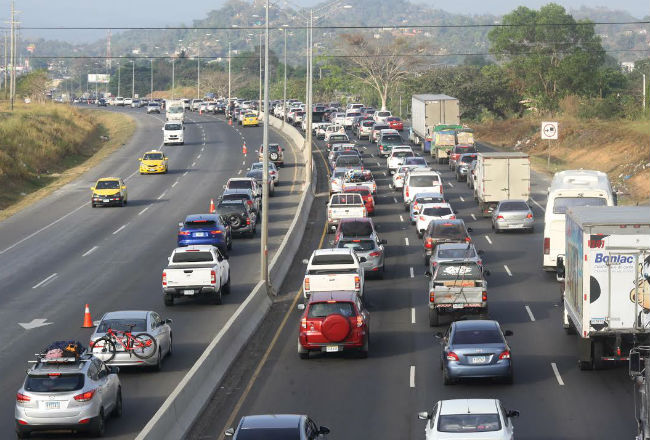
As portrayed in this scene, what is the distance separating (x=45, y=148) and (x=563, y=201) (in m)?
57.3

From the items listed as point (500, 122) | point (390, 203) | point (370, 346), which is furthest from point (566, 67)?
point (370, 346)

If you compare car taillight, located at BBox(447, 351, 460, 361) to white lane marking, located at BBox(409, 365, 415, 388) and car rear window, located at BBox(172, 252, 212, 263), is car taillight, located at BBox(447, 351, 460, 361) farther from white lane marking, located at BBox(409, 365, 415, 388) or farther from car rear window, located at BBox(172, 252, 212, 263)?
car rear window, located at BBox(172, 252, 212, 263)

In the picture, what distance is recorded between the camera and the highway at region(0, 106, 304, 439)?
27.0 m

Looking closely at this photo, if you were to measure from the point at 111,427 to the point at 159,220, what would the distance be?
34.2m

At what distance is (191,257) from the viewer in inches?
1425

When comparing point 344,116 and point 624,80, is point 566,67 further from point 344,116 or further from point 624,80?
point 344,116

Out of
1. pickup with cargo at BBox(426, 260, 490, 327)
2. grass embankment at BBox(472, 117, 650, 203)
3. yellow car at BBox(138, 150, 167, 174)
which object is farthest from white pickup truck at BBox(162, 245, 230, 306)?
yellow car at BBox(138, 150, 167, 174)

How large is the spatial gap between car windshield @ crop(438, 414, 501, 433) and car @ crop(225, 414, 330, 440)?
2.12m

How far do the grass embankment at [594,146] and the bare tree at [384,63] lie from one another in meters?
44.7

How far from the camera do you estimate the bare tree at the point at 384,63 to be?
153 metres

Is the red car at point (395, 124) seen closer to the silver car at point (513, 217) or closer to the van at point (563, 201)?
the silver car at point (513, 217)

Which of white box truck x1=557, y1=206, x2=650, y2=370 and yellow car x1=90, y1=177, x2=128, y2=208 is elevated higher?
yellow car x1=90, y1=177, x2=128, y2=208

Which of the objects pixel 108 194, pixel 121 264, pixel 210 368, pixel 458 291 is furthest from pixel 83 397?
pixel 108 194

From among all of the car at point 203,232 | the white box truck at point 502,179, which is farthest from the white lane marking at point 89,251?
the white box truck at point 502,179
